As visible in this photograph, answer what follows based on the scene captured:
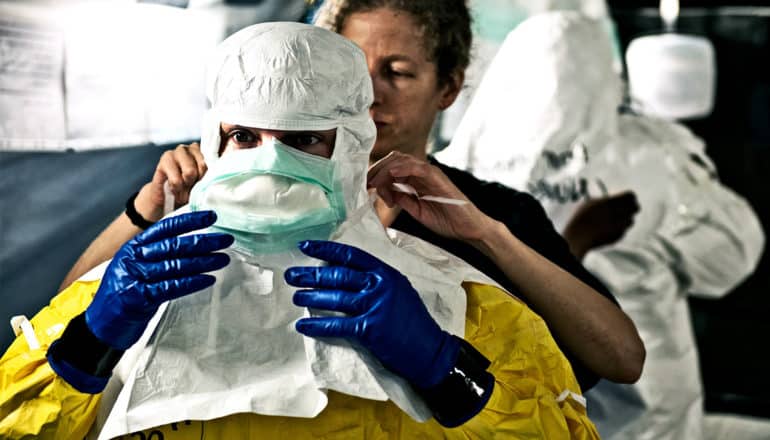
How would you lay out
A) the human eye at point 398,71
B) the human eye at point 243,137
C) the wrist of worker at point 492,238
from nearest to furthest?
the human eye at point 243,137 → the wrist of worker at point 492,238 → the human eye at point 398,71

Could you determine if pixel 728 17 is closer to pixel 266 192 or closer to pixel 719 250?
pixel 719 250

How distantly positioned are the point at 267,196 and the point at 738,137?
2.94 m

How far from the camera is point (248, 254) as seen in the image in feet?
4.48

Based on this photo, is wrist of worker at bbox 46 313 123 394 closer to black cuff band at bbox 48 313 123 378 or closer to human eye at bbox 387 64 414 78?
black cuff band at bbox 48 313 123 378

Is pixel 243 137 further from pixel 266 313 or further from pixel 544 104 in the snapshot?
pixel 544 104

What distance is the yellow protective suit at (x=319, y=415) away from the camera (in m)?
1.33

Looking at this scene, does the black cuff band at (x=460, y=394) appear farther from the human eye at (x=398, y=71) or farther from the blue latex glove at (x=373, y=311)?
the human eye at (x=398, y=71)

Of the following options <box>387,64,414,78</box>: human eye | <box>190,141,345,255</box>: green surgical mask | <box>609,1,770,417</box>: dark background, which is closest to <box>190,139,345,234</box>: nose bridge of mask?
<box>190,141,345,255</box>: green surgical mask

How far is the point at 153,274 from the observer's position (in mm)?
1269

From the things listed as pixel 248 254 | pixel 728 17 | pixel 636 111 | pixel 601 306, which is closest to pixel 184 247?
pixel 248 254

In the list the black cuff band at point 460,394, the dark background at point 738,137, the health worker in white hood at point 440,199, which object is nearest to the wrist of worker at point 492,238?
the health worker in white hood at point 440,199

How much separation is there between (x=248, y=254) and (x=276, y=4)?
689 mm

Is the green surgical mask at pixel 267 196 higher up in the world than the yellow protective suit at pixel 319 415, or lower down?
higher up

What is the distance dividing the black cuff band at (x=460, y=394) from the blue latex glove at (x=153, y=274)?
31 cm
